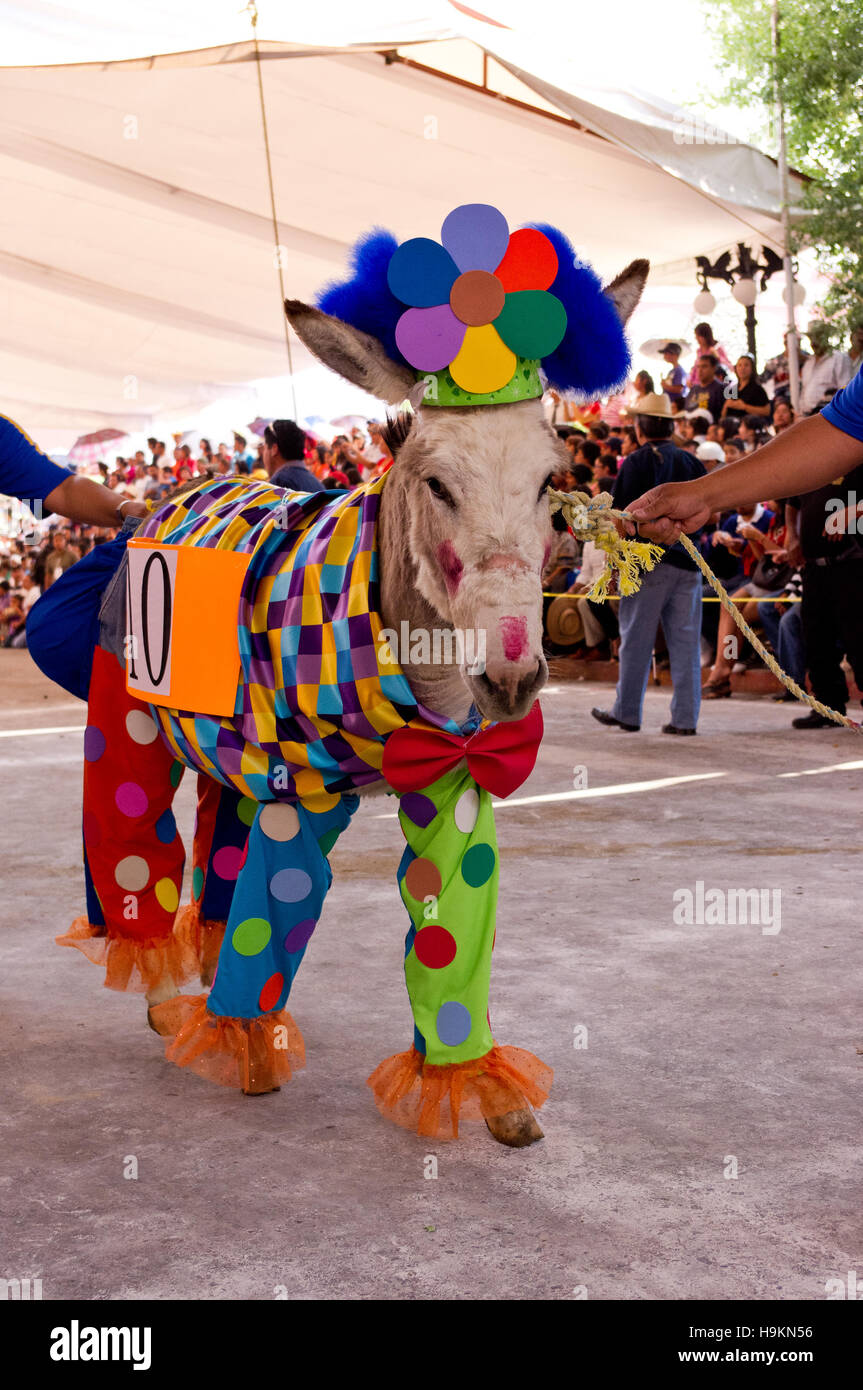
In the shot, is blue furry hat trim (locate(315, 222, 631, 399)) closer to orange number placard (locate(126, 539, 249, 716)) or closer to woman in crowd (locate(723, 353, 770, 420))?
orange number placard (locate(126, 539, 249, 716))

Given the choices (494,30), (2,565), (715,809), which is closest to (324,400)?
(2,565)

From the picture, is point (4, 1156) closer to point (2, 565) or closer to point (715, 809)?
point (715, 809)

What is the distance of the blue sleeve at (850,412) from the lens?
2.76 m

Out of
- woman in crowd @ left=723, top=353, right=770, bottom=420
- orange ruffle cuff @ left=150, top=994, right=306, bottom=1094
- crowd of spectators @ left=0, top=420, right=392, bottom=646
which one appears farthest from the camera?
crowd of spectators @ left=0, top=420, right=392, bottom=646

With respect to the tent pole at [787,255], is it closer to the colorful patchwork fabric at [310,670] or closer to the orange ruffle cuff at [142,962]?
the colorful patchwork fabric at [310,670]

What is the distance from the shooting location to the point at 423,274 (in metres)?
2.48

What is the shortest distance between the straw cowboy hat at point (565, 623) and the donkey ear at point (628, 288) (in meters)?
8.32

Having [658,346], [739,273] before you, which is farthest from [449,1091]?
[658,346]

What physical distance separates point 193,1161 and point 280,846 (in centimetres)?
63

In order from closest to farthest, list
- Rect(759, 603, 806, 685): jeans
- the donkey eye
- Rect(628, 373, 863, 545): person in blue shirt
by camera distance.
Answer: the donkey eye
Rect(628, 373, 863, 545): person in blue shirt
Rect(759, 603, 806, 685): jeans

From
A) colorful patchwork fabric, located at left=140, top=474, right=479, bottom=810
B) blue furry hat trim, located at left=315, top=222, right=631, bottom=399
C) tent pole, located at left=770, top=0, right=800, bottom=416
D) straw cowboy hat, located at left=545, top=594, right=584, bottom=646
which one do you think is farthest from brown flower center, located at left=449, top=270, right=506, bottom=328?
straw cowboy hat, located at left=545, top=594, right=584, bottom=646

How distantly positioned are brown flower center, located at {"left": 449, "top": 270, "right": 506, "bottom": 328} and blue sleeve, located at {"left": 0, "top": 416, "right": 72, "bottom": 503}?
1463 millimetres

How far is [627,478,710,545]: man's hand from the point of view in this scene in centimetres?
280

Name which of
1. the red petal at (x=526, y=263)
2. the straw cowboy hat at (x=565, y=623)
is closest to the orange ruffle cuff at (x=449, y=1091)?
the red petal at (x=526, y=263)
